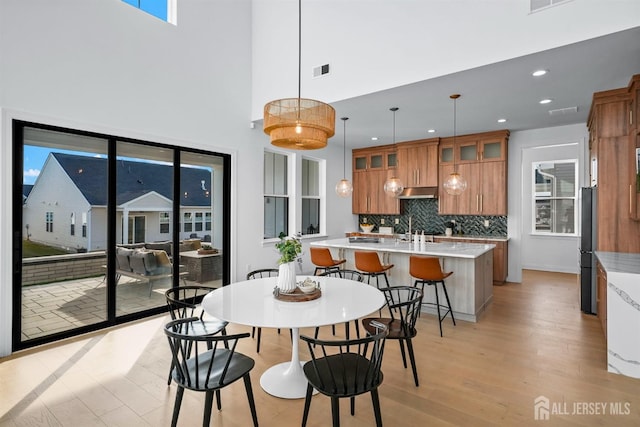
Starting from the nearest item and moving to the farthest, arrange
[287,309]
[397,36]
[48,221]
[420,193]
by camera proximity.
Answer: [287,309] < [48,221] < [397,36] < [420,193]

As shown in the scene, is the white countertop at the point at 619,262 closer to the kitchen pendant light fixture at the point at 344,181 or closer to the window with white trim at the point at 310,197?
the kitchen pendant light fixture at the point at 344,181

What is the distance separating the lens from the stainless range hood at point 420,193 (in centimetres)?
692

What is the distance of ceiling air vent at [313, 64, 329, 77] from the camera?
4.68 metres

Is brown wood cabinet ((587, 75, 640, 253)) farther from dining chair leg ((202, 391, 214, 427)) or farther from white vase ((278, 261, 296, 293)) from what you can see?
dining chair leg ((202, 391, 214, 427))

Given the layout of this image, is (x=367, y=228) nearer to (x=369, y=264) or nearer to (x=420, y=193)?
(x=420, y=193)

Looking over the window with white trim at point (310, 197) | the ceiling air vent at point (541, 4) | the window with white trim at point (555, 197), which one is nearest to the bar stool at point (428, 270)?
the ceiling air vent at point (541, 4)

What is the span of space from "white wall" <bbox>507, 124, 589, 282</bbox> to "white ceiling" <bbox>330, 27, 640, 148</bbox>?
0.26 m

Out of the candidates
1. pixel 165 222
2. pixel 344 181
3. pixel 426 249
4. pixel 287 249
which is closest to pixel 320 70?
pixel 344 181

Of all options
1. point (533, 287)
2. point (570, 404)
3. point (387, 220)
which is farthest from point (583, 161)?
point (570, 404)

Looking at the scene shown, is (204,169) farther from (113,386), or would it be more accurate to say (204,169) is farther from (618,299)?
(618,299)

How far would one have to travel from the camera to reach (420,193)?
23.2 ft

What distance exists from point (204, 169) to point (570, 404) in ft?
15.9

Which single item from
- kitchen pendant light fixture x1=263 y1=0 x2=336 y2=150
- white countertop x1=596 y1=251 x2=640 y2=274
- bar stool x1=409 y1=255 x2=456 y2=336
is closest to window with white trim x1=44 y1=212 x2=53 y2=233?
kitchen pendant light fixture x1=263 y1=0 x2=336 y2=150

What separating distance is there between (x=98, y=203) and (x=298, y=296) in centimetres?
288
